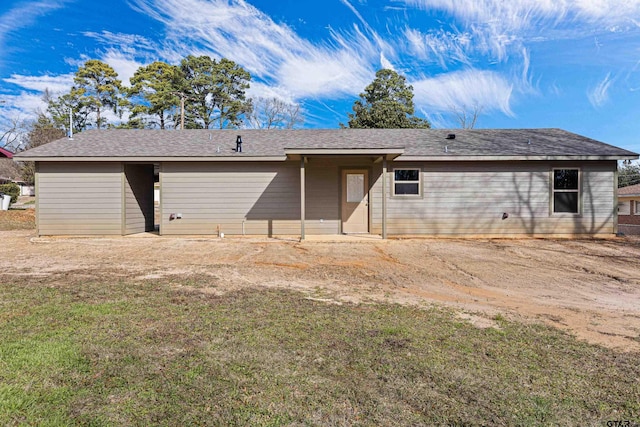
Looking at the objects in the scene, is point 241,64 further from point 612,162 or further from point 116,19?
point 612,162

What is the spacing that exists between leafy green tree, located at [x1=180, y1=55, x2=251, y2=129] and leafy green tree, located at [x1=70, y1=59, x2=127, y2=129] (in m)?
6.10

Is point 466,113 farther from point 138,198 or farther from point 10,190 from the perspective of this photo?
point 10,190

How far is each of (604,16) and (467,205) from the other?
10.1 m

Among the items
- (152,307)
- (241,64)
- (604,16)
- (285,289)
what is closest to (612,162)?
(604,16)

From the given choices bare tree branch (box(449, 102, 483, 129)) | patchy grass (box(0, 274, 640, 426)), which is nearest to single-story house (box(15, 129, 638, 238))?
patchy grass (box(0, 274, 640, 426))

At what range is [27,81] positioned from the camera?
30250 millimetres

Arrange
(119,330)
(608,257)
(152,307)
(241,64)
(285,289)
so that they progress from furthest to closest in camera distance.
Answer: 1. (241,64)
2. (608,257)
3. (285,289)
4. (152,307)
5. (119,330)

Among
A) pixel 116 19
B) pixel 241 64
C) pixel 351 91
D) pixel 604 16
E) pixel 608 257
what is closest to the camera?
pixel 608 257

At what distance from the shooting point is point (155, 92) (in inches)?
1205

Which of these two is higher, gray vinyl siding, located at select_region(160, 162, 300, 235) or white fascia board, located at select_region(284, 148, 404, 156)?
white fascia board, located at select_region(284, 148, 404, 156)

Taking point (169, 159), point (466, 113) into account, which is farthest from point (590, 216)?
point (466, 113)

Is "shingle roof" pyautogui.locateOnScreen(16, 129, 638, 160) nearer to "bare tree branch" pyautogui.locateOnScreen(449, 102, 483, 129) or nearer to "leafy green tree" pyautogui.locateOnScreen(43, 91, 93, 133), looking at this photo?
"bare tree branch" pyautogui.locateOnScreen(449, 102, 483, 129)

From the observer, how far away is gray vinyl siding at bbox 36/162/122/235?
1008cm

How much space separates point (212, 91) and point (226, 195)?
975 inches
